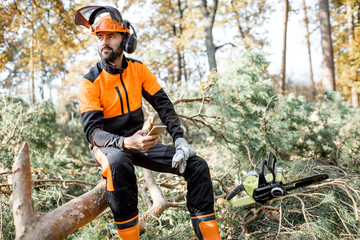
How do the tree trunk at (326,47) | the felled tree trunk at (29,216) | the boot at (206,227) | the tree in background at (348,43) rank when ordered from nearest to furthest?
1. the felled tree trunk at (29,216)
2. the boot at (206,227)
3. the tree trunk at (326,47)
4. the tree in background at (348,43)

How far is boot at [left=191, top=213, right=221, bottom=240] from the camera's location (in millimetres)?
1965

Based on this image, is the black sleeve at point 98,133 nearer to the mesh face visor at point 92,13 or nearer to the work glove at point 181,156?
the work glove at point 181,156

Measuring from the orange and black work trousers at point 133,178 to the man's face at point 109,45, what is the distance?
2.71 feet

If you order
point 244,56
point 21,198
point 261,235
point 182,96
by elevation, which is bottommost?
point 261,235

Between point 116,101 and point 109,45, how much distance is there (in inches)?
20.4

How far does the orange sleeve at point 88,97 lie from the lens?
6.88 ft

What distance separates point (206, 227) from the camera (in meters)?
1.98

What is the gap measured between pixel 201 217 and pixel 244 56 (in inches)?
122

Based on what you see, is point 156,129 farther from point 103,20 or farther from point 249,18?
point 249,18

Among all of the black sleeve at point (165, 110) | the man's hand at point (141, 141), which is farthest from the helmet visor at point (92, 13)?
the man's hand at point (141, 141)

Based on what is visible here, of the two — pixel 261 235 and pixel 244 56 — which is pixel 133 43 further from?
pixel 244 56

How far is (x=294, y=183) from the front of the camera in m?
2.28

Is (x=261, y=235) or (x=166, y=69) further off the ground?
(x=166, y=69)

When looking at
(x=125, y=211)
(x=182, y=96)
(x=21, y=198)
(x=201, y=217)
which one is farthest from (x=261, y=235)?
(x=182, y=96)
